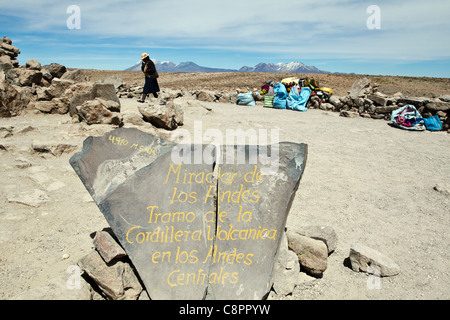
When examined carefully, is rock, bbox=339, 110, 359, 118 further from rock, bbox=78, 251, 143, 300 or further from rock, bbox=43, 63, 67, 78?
rock, bbox=43, 63, 67, 78

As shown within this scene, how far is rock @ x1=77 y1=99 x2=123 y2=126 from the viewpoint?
697 cm

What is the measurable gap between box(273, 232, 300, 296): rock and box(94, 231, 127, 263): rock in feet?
4.54

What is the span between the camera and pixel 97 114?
23.0ft


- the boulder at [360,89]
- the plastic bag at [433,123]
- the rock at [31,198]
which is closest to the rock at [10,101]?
the rock at [31,198]

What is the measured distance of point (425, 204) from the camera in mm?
4539

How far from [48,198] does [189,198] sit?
8.93ft

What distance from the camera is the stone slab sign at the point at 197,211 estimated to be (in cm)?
240

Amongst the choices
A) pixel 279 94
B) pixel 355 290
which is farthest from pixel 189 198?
pixel 279 94

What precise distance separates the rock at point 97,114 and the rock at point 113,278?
16.9 feet

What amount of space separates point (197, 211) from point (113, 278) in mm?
883

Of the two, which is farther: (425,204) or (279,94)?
(279,94)

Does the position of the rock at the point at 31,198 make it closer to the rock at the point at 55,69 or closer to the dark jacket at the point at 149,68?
the dark jacket at the point at 149,68

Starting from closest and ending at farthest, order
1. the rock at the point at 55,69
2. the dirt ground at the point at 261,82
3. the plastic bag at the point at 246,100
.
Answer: the rock at the point at 55,69, the plastic bag at the point at 246,100, the dirt ground at the point at 261,82

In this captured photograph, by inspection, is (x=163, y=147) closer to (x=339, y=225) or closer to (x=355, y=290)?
(x=355, y=290)
